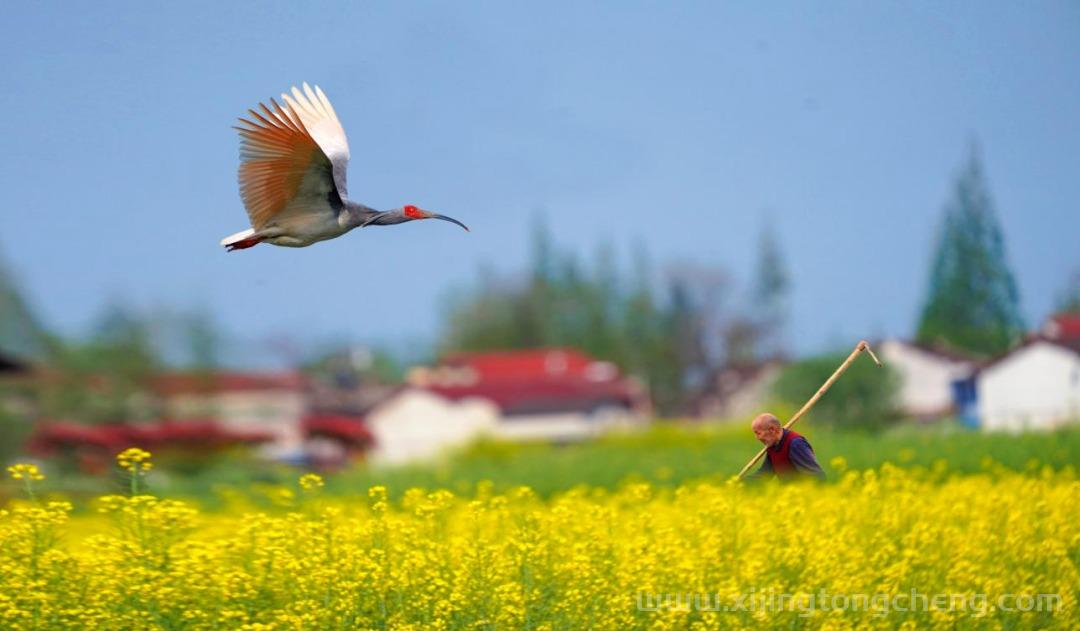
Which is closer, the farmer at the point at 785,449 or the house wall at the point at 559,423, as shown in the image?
the farmer at the point at 785,449

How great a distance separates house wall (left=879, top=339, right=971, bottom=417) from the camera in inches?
2042

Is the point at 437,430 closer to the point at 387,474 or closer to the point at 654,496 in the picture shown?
the point at 387,474

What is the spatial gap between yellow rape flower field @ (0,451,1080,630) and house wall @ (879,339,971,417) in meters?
42.3

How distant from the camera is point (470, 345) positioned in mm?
95000

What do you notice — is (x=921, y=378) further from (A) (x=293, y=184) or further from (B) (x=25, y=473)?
(A) (x=293, y=184)

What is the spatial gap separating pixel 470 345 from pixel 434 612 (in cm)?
8778

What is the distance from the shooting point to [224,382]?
7175 centimetres

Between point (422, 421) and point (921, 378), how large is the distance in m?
23.8

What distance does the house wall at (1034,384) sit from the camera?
116ft

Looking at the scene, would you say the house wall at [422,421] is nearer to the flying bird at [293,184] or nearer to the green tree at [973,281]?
the green tree at [973,281]

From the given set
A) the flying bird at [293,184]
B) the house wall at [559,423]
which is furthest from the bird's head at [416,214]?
the house wall at [559,423]

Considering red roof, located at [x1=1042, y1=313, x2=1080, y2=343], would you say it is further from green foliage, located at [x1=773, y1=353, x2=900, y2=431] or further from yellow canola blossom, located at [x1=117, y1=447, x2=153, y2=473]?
yellow canola blossom, located at [x1=117, y1=447, x2=153, y2=473]

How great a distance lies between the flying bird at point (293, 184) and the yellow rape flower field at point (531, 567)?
5.80ft

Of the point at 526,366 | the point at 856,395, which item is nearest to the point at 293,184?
the point at 856,395
